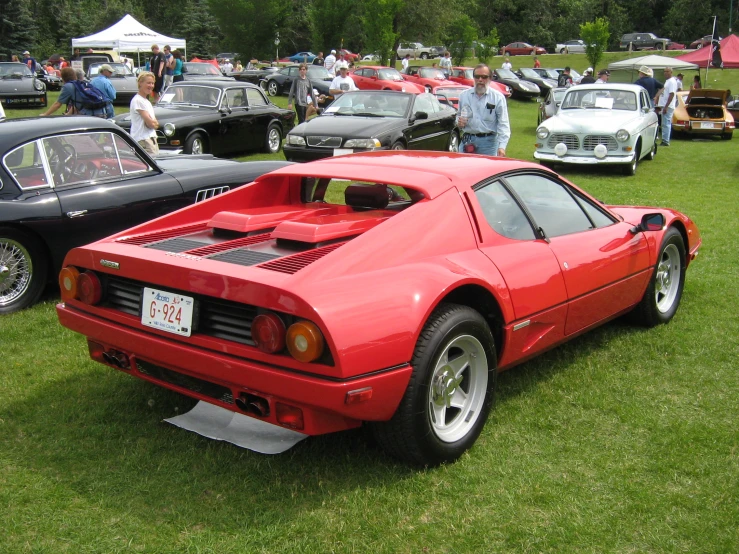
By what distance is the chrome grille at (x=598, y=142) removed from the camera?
12602 millimetres

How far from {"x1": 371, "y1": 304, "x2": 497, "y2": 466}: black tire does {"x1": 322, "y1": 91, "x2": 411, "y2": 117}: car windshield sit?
9.38 m

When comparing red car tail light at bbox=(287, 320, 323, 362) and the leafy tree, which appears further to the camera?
the leafy tree

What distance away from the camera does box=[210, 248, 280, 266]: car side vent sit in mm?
3207

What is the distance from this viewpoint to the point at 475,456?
3387 millimetres

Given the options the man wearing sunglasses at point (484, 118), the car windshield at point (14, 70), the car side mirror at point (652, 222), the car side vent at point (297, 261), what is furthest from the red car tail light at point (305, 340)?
the car windshield at point (14, 70)

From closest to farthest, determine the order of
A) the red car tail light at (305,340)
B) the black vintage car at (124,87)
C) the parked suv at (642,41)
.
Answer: the red car tail light at (305,340)
the black vintage car at (124,87)
the parked suv at (642,41)

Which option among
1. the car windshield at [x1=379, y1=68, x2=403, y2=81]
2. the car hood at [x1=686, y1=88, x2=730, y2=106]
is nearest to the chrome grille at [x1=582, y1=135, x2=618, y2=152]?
the car hood at [x1=686, y1=88, x2=730, y2=106]

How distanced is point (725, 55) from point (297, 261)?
1492 inches

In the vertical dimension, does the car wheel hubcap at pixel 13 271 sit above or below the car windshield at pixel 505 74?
below

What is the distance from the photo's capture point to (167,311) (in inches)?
125

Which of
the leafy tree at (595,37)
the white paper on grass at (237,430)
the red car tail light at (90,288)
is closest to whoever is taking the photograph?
the white paper on grass at (237,430)

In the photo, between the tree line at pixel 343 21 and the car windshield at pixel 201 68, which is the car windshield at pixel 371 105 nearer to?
the car windshield at pixel 201 68

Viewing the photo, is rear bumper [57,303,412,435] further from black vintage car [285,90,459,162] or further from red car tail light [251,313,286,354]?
black vintage car [285,90,459,162]

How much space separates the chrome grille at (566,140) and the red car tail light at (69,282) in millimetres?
10661
